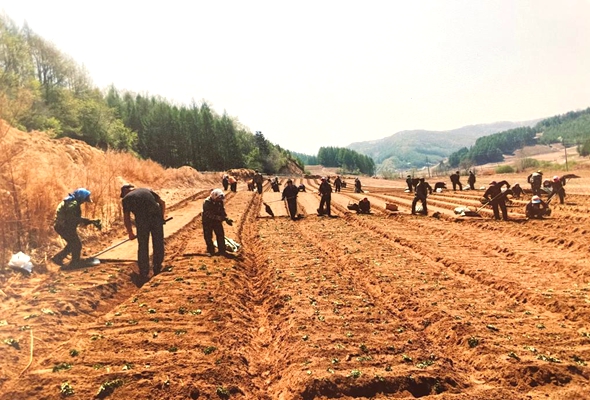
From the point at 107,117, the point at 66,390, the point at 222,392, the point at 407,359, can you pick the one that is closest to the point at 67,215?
the point at 66,390

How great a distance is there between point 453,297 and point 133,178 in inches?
1008

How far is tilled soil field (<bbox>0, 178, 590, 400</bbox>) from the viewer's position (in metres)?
4.63

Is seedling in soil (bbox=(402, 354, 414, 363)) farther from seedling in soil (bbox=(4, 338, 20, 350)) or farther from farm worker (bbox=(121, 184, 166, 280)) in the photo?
farm worker (bbox=(121, 184, 166, 280))

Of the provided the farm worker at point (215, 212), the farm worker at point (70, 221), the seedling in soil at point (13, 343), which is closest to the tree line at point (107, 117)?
the farm worker at point (70, 221)

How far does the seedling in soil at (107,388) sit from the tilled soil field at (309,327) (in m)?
0.01

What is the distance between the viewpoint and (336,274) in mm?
9688

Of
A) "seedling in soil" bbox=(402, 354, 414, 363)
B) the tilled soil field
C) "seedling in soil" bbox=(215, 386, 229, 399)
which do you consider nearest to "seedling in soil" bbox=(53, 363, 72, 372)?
the tilled soil field

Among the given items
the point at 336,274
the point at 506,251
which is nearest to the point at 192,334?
the point at 336,274

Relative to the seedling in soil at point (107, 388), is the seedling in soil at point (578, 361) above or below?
below

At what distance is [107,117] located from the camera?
5691 centimetres

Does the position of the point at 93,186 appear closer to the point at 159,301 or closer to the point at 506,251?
the point at 159,301

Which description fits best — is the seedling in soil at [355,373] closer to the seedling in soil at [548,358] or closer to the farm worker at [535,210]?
the seedling in soil at [548,358]

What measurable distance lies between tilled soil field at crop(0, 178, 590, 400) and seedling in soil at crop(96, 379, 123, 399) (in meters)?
0.01

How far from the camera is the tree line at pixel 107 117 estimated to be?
3566cm
